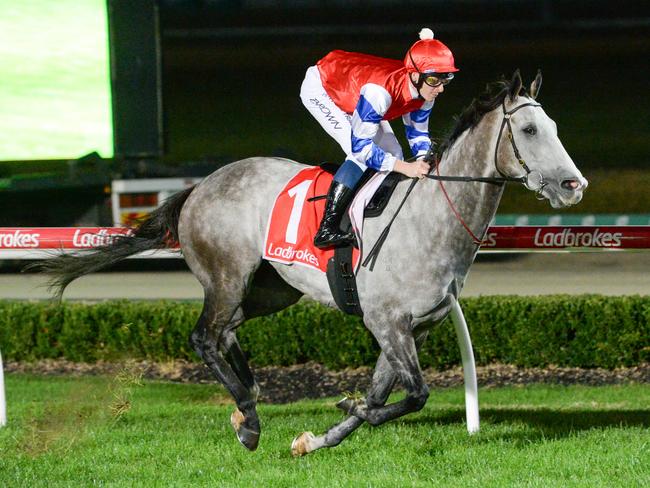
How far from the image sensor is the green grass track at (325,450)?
436 centimetres

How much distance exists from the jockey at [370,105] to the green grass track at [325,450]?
37.6 inches

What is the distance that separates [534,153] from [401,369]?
99 centimetres

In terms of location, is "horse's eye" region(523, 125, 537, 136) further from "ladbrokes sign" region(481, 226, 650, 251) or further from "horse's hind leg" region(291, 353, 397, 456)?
"ladbrokes sign" region(481, 226, 650, 251)

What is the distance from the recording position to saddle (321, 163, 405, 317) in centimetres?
465

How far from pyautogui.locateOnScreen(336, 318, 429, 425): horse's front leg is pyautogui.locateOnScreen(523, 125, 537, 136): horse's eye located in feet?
2.90

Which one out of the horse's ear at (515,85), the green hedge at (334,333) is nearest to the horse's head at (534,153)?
the horse's ear at (515,85)

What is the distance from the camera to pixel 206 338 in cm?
522

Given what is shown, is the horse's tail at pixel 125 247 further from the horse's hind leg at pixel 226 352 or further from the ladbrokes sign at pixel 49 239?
the horse's hind leg at pixel 226 352

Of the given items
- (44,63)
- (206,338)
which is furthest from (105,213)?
(206,338)

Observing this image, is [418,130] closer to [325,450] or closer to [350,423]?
[350,423]

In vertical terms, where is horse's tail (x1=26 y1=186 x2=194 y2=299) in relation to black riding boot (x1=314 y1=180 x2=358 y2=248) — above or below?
below

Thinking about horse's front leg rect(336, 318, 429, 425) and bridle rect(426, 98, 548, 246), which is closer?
bridle rect(426, 98, 548, 246)

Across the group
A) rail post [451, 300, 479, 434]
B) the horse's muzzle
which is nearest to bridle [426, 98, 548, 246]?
the horse's muzzle

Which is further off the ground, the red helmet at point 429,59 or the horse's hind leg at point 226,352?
the red helmet at point 429,59
